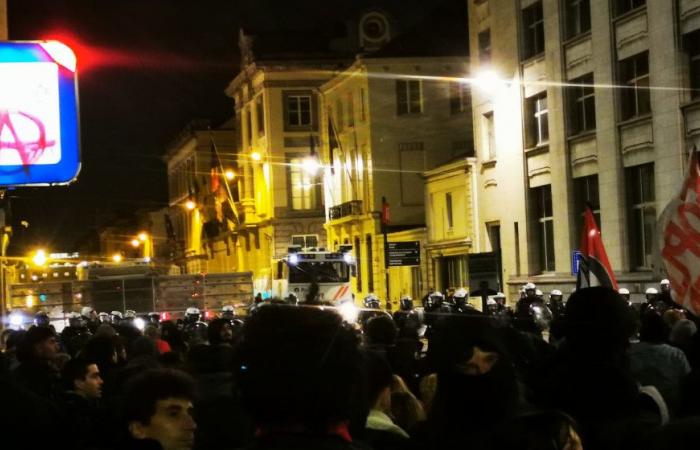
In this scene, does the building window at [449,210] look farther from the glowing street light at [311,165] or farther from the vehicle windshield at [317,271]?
the glowing street light at [311,165]

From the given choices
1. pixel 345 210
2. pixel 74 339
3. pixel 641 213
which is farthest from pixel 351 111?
pixel 74 339

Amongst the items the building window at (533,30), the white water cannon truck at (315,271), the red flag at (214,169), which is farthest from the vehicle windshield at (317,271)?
the red flag at (214,169)

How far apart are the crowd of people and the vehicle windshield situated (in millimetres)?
35113

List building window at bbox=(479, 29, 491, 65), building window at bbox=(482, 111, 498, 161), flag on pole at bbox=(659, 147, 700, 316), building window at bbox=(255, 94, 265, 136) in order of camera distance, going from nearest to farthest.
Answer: flag on pole at bbox=(659, 147, 700, 316), building window at bbox=(479, 29, 491, 65), building window at bbox=(482, 111, 498, 161), building window at bbox=(255, 94, 265, 136)

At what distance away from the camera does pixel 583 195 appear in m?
38.7

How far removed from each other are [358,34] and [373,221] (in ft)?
64.0

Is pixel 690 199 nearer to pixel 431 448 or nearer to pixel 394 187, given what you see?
pixel 431 448

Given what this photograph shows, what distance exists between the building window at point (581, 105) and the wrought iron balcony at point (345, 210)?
81.8ft

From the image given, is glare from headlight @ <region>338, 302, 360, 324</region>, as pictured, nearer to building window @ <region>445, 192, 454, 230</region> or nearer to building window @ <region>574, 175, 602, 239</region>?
building window @ <region>574, 175, 602, 239</region>

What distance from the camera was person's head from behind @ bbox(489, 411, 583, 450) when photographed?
371 centimetres

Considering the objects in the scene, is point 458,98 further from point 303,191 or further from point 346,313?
point 346,313

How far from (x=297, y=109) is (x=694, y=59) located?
4525cm

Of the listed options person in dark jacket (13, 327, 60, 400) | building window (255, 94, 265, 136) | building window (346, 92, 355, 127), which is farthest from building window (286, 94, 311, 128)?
person in dark jacket (13, 327, 60, 400)

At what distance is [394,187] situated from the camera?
60.9m
